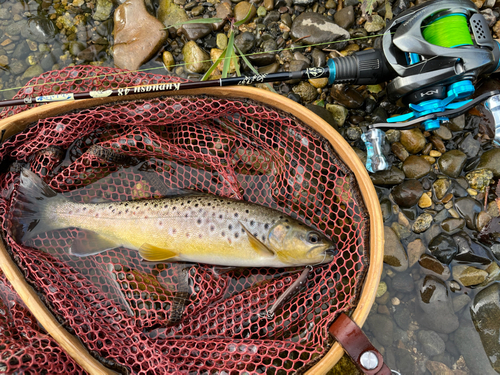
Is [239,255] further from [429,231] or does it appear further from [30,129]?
[30,129]

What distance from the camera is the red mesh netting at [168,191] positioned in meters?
2.27

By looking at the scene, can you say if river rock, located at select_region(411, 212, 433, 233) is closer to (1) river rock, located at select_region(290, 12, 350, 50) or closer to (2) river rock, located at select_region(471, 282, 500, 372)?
(2) river rock, located at select_region(471, 282, 500, 372)

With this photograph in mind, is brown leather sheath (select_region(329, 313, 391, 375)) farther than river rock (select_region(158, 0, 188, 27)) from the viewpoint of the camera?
No

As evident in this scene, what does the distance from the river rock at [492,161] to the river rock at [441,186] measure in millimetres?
323

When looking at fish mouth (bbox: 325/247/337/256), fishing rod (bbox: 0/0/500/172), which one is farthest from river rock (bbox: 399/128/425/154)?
fish mouth (bbox: 325/247/337/256)

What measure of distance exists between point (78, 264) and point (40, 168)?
2.87 feet

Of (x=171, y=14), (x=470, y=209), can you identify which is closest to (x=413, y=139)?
(x=470, y=209)

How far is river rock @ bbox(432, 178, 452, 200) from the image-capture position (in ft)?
9.05

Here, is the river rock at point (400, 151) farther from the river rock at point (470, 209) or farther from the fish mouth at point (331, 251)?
the fish mouth at point (331, 251)

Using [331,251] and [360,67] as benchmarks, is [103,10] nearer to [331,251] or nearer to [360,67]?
[360,67]

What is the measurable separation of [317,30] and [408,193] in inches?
68.1

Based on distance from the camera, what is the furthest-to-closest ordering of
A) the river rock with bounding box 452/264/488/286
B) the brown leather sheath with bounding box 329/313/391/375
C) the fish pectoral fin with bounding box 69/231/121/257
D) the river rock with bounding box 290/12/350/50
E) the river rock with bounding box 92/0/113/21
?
the river rock with bounding box 92/0/113/21 → the river rock with bounding box 290/12/350/50 → the river rock with bounding box 452/264/488/286 → the fish pectoral fin with bounding box 69/231/121/257 → the brown leather sheath with bounding box 329/313/391/375

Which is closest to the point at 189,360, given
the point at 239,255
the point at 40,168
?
the point at 239,255

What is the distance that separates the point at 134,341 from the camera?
228cm
